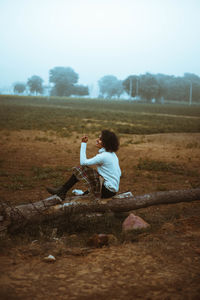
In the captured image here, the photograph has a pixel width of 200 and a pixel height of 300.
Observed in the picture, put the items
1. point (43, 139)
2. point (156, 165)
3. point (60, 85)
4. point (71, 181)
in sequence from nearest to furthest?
point (71, 181), point (156, 165), point (43, 139), point (60, 85)

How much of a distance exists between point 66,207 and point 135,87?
299 feet

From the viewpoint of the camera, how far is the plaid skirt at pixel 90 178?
4926mm

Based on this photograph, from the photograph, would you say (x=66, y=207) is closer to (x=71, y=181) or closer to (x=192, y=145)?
(x=71, y=181)

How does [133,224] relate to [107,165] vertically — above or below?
below

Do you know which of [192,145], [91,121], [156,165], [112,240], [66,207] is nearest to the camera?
[112,240]

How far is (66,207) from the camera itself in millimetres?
4555

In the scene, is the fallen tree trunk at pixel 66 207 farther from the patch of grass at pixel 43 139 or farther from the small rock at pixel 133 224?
the patch of grass at pixel 43 139

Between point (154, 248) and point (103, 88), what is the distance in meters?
159

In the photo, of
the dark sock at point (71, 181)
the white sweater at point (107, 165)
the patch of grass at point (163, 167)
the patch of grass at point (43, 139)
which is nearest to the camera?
the white sweater at point (107, 165)

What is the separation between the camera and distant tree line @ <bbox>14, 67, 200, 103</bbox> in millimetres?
91812

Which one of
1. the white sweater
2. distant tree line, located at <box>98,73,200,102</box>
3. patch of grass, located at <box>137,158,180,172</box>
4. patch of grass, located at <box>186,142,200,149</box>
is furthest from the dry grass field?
distant tree line, located at <box>98,73,200,102</box>

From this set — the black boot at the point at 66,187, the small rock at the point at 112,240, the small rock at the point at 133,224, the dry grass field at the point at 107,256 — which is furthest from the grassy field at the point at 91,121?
the small rock at the point at 112,240

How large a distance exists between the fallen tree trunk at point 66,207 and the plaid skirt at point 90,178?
157 mm

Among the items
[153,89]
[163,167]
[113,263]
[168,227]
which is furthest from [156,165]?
[153,89]
